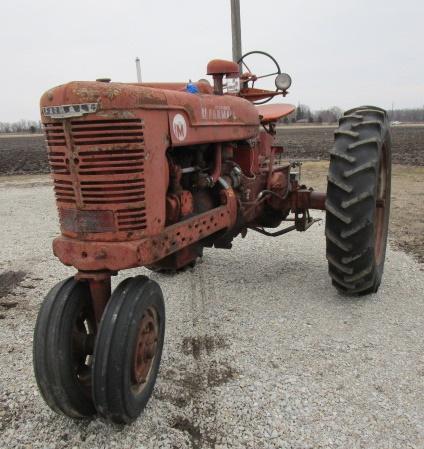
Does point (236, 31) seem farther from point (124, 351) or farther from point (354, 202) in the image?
point (124, 351)

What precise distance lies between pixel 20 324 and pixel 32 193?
25.9 feet

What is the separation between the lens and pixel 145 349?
2604 mm

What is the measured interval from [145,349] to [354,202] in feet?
6.79

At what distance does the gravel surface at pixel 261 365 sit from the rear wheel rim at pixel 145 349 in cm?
20

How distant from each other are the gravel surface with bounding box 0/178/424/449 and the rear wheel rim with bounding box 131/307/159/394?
8.0 inches

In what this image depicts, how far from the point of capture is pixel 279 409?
8.76 ft

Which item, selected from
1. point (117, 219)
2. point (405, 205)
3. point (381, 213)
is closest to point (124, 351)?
point (117, 219)

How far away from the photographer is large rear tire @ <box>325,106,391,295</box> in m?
3.75

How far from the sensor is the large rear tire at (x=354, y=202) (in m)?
3.75

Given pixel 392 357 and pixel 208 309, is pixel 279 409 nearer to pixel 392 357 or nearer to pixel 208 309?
pixel 392 357

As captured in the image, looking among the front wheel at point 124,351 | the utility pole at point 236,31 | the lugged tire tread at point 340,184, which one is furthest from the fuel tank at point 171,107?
the utility pole at point 236,31

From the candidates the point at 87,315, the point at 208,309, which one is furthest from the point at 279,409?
the point at 208,309

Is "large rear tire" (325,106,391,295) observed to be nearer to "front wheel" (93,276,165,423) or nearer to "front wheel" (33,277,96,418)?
"front wheel" (93,276,165,423)

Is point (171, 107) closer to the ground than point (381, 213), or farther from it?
farther from it
